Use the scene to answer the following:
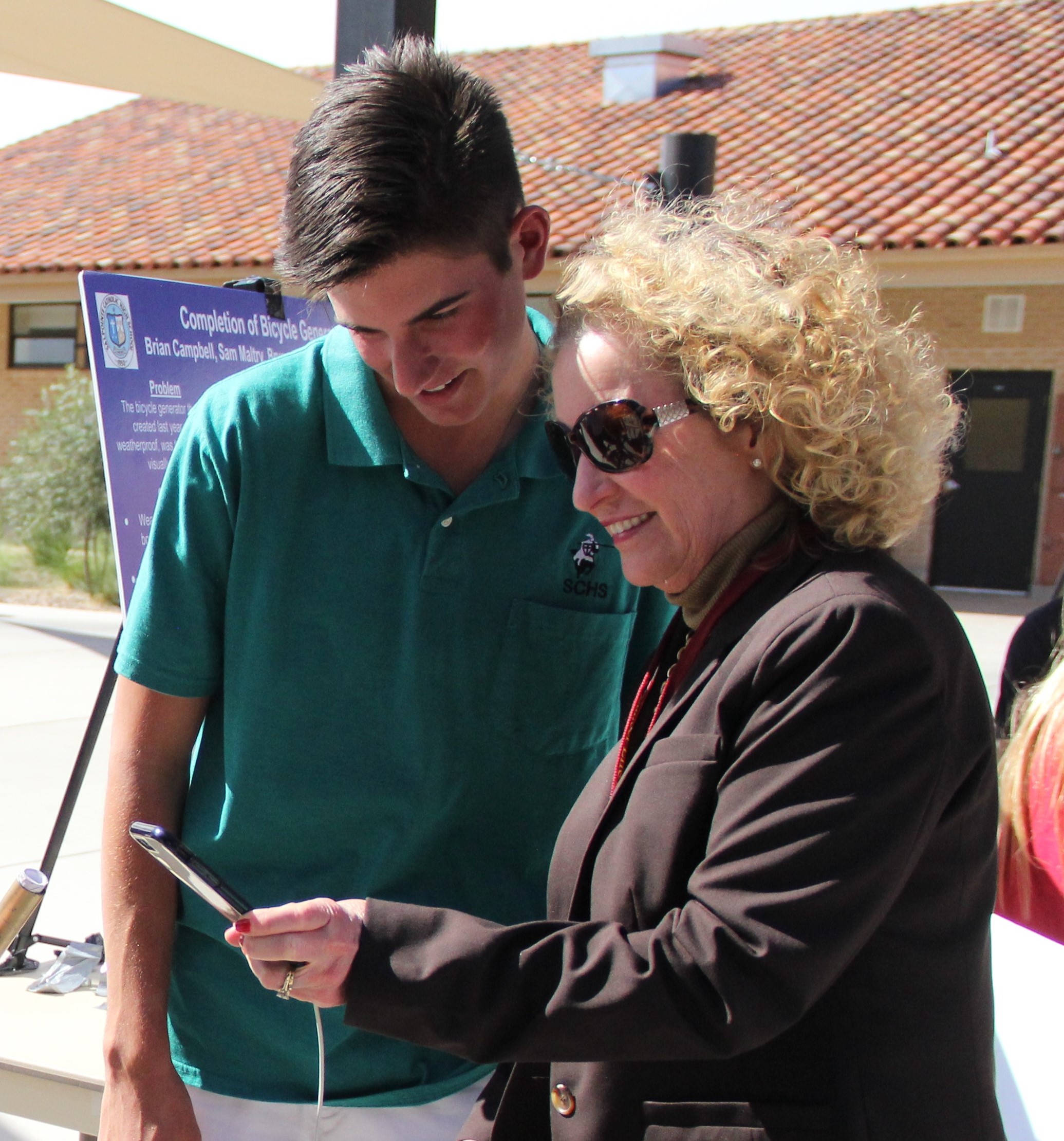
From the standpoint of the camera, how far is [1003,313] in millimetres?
14250

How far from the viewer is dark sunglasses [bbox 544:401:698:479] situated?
1320 mm

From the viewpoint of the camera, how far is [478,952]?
1.17 metres

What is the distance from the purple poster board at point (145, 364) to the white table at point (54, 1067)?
0.90m

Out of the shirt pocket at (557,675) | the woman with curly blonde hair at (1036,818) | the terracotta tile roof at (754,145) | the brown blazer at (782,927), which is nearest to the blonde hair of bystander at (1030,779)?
the woman with curly blonde hair at (1036,818)

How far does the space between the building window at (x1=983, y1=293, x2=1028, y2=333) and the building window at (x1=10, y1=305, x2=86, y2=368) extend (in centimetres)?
1269

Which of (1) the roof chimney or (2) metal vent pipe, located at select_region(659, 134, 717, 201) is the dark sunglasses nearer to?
(2) metal vent pipe, located at select_region(659, 134, 717, 201)

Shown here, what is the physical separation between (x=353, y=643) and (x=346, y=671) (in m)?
0.04

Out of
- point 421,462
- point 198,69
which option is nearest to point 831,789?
point 421,462

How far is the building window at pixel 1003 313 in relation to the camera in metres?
14.1

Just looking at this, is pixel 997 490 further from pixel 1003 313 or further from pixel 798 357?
pixel 798 357

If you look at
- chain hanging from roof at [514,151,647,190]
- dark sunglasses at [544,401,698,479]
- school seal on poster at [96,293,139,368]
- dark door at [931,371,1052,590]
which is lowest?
dark door at [931,371,1052,590]

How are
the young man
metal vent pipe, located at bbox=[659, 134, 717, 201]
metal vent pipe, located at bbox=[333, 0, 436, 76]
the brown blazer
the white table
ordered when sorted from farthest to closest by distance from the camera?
metal vent pipe, located at bbox=[659, 134, 717, 201] → metal vent pipe, located at bbox=[333, 0, 436, 76] → the white table → the young man → the brown blazer

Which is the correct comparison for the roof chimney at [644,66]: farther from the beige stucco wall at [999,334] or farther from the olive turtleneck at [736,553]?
the olive turtleneck at [736,553]

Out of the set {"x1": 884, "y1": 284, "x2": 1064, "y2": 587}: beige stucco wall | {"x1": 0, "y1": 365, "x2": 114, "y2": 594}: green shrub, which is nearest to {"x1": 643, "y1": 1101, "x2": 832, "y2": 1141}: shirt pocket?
{"x1": 0, "y1": 365, "x2": 114, "y2": 594}: green shrub
